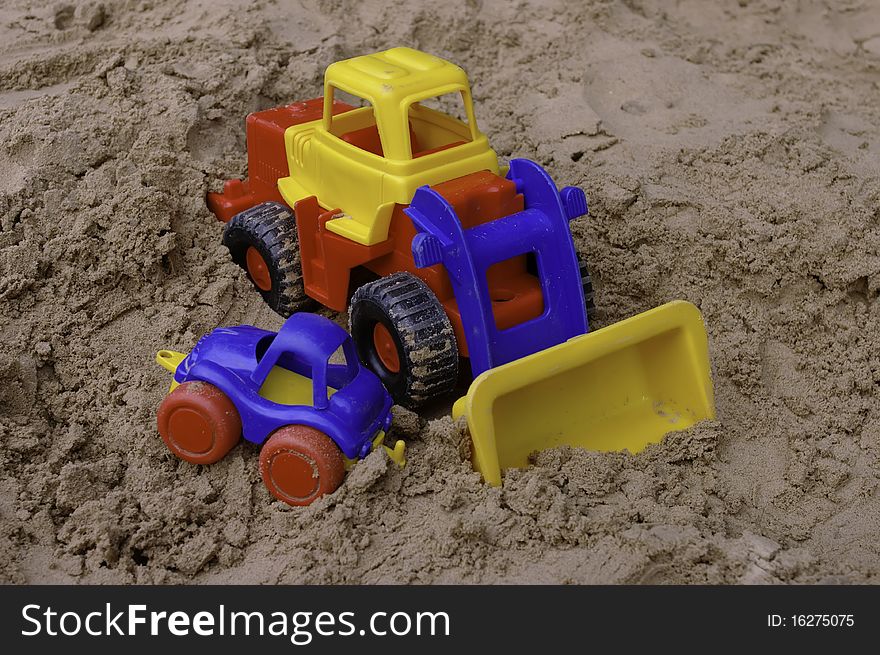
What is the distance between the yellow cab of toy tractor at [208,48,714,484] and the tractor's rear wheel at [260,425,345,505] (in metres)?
0.34

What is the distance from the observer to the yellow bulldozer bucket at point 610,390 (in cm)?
266

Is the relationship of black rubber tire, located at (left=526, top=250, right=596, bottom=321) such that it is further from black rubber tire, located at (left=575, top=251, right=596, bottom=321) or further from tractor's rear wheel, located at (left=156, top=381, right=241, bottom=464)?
tractor's rear wheel, located at (left=156, top=381, right=241, bottom=464)

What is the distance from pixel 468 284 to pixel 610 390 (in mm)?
470

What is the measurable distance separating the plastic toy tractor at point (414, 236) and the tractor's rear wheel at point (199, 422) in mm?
491

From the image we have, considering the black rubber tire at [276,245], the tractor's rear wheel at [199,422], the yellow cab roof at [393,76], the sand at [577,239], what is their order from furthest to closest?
the black rubber tire at [276,245], the yellow cab roof at [393,76], the tractor's rear wheel at [199,422], the sand at [577,239]

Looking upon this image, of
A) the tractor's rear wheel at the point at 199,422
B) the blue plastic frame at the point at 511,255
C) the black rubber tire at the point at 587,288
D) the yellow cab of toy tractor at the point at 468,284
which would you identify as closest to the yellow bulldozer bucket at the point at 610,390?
the yellow cab of toy tractor at the point at 468,284

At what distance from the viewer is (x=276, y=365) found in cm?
269

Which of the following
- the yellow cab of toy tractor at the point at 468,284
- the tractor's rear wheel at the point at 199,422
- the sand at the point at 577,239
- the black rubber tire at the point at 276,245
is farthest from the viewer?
the black rubber tire at the point at 276,245

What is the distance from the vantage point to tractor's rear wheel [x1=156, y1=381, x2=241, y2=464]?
2590mm

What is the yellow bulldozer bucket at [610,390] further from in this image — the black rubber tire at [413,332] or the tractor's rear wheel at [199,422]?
the tractor's rear wheel at [199,422]

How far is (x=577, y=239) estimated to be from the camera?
346 cm

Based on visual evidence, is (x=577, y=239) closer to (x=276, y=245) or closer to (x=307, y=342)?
(x=276, y=245)

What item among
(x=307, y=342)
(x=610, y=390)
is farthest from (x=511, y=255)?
(x=307, y=342)

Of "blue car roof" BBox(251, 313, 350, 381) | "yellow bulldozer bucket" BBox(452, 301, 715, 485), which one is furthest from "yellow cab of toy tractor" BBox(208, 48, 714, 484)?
"blue car roof" BBox(251, 313, 350, 381)
